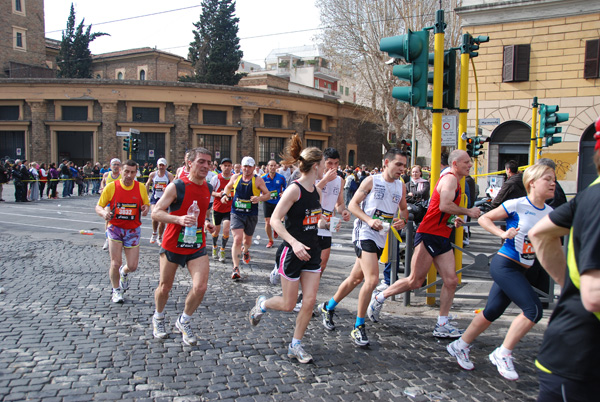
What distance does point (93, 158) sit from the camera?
3600cm

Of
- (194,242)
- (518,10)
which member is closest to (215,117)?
(518,10)

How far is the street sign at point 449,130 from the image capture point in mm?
7391

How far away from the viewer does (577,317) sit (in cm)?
209

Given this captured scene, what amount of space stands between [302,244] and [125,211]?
3.09 meters

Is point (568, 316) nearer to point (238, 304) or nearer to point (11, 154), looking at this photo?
point (238, 304)

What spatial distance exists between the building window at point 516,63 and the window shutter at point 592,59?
7.42 feet

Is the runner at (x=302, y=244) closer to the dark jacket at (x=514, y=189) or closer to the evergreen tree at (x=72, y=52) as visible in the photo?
the dark jacket at (x=514, y=189)

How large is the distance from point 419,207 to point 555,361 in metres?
5.88

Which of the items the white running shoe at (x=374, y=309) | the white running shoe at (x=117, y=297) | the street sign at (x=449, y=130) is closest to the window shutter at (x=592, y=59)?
the street sign at (x=449, y=130)

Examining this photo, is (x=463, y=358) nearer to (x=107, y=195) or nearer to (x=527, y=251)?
(x=527, y=251)

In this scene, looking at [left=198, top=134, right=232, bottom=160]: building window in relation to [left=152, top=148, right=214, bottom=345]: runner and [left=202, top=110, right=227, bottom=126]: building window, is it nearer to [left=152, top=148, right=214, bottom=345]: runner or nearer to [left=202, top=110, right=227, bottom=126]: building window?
[left=202, top=110, right=227, bottom=126]: building window

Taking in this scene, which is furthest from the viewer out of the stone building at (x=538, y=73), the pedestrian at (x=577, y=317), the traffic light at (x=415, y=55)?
the stone building at (x=538, y=73)

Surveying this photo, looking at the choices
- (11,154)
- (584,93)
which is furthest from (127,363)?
(11,154)

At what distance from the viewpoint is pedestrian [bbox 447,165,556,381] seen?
3.99 metres
